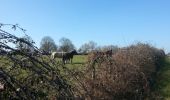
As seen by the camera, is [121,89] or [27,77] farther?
[121,89]

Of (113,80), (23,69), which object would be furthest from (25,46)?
(113,80)

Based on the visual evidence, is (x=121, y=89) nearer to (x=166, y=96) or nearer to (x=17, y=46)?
(x=166, y=96)

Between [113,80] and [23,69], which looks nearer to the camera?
[23,69]

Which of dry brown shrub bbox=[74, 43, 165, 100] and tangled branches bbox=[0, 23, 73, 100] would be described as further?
dry brown shrub bbox=[74, 43, 165, 100]

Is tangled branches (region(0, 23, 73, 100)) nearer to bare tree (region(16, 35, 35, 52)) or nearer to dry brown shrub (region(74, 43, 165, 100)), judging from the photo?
bare tree (region(16, 35, 35, 52))

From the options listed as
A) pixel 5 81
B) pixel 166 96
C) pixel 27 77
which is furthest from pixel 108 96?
pixel 5 81

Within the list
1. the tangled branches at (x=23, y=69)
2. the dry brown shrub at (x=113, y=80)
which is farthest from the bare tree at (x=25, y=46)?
the dry brown shrub at (x=113, y=80)

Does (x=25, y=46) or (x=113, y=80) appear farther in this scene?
(x=113, y=80)

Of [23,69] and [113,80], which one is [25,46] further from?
[113,80]

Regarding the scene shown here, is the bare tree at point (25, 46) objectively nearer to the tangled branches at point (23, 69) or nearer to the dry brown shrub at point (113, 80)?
the tangled branches at point (23, 69)

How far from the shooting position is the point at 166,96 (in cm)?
1581

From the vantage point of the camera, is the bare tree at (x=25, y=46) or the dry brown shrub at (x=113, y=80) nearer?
the bare tree at (x=25, y=46)

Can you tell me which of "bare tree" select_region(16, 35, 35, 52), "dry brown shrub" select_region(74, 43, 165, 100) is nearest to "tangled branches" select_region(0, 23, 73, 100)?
"bare tree" select_region(16, 35, 35, 52)

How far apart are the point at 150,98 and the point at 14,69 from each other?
971cm
